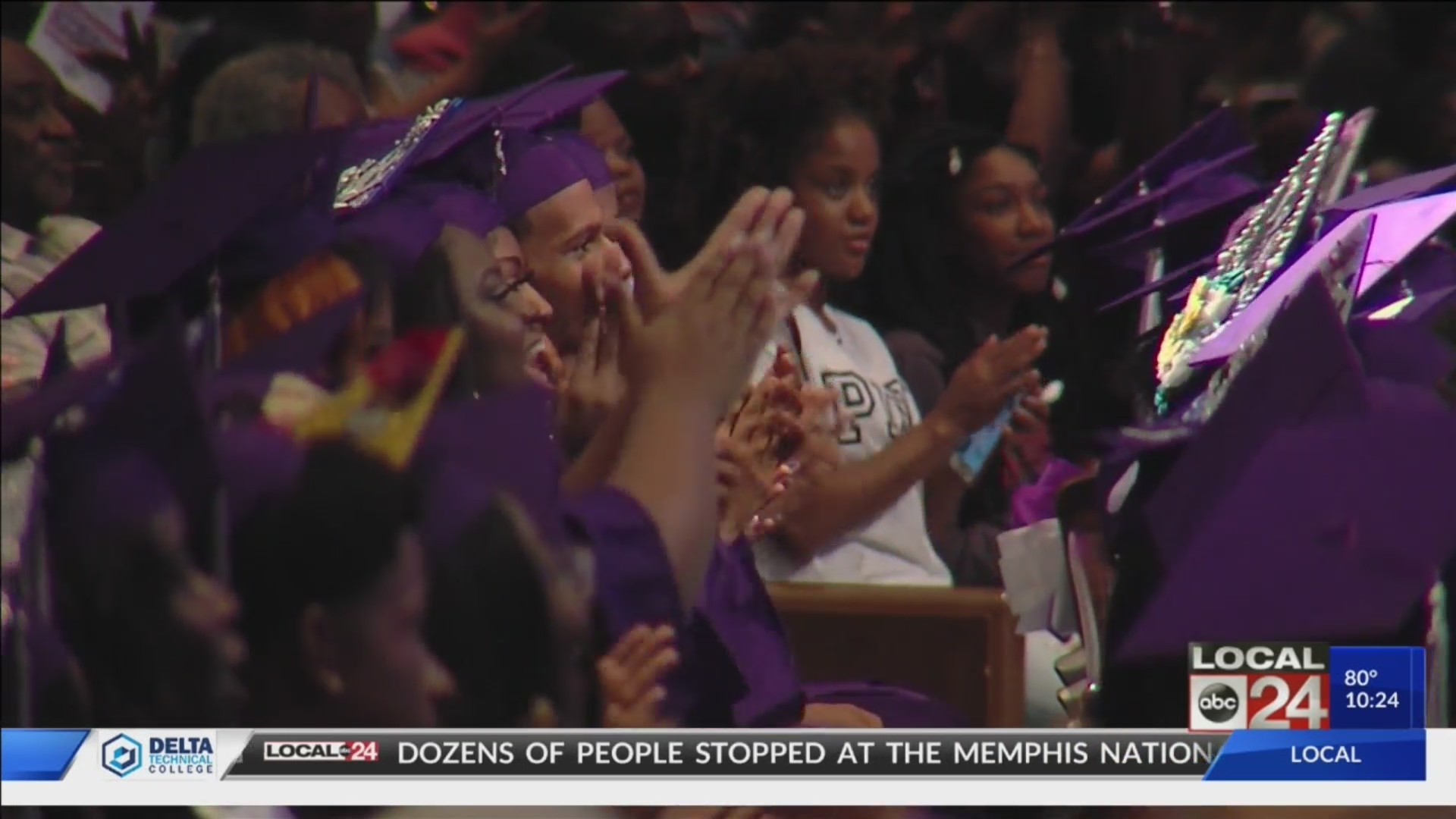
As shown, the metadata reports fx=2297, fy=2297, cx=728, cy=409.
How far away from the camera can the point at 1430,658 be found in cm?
179

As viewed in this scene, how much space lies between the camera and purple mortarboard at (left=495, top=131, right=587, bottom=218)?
231 centimetres

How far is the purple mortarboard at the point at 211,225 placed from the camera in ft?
5.54

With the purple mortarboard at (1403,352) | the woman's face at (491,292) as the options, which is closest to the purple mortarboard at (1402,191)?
the purple mortarboard at (1403,352)

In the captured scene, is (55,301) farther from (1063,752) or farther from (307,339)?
(1063,752)

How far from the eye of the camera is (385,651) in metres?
1.56

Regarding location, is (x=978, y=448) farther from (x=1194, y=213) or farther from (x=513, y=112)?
(x=513, y=112)

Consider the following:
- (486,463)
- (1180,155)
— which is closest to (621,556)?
(486,463)

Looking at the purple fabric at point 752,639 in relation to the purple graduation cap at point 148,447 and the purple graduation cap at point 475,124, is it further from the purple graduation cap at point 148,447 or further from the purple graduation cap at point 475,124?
the purple graduation cap at point 148,447

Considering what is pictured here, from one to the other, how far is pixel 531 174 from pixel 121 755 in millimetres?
934

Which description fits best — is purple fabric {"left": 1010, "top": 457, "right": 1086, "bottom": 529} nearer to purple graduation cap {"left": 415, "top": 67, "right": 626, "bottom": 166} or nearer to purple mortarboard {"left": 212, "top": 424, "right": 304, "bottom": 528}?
purple graduation cap {"left": 415, "top": 67, "right": 626, "bottom": 166}

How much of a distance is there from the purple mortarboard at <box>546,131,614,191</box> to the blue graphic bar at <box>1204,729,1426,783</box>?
101 centimetres

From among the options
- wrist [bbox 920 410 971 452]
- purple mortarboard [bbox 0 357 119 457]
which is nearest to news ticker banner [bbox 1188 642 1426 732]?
purple mortarboard [bbox 0 357 119 457]

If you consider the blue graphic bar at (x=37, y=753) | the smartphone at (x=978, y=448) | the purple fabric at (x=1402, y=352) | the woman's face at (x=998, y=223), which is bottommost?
the smartphone at (x=978, y=448)

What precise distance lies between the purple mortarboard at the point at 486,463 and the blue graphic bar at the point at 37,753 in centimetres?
29
